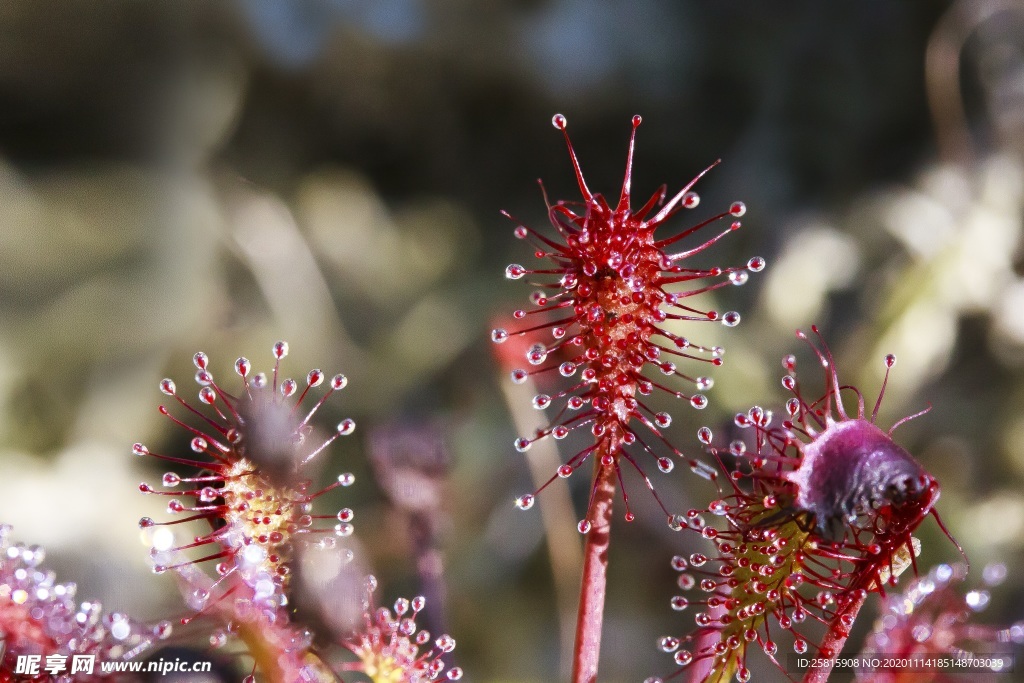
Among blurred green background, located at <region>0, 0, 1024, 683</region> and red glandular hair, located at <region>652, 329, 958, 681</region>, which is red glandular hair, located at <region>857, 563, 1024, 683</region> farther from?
blurred green background, located at <region>0, 0, 1024, 683</region>

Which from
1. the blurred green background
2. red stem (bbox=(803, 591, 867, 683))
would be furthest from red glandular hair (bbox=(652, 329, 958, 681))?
the blurred green background

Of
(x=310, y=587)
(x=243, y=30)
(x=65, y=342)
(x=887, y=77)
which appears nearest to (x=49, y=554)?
(x=65, y=342)

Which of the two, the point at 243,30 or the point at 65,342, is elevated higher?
the point at 243,30

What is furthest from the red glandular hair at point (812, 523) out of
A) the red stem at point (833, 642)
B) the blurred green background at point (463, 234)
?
the blurred green background at point (463, 234)

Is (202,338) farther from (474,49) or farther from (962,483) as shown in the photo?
(962,483)

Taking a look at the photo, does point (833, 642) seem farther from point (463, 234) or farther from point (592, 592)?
point (463, 234)

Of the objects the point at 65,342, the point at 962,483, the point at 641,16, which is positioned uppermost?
the point at 641,16
